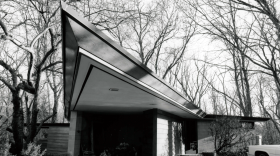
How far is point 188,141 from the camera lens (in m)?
13.0

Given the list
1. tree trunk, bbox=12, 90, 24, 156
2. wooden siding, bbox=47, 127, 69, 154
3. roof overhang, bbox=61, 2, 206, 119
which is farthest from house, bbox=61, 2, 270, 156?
wooden siding, bbox=47, 127, 69, 154

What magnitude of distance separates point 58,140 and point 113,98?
9.10 m

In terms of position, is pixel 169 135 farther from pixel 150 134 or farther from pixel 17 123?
pixel 17 123

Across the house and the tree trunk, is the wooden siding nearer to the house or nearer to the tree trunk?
the house

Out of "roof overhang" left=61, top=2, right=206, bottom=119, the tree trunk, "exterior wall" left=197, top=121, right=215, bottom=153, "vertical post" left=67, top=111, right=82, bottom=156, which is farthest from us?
"exterior wall" left=197, top=121, right=215, bottom=153

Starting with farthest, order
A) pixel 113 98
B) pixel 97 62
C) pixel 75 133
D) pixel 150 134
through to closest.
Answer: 1. pixel 75 133
2. pixel 150 134
3. pixel 113 98
4. pixel 97 62

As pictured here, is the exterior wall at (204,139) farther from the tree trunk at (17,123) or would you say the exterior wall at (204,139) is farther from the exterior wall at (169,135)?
the tree trunk at (17,123)

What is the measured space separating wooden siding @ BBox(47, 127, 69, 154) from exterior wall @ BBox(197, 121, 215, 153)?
7.67 metres

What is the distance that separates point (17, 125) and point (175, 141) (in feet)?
22.9

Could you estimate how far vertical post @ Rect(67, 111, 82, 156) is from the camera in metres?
9.53

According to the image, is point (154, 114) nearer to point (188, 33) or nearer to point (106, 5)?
point (106, 5)

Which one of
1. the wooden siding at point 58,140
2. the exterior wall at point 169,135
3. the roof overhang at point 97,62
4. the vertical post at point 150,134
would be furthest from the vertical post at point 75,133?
the roof overhang at point 97,62

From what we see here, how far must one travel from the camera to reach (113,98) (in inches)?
243

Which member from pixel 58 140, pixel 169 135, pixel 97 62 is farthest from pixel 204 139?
pixel 97 62
